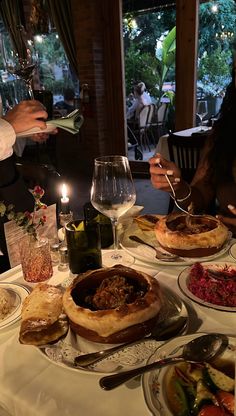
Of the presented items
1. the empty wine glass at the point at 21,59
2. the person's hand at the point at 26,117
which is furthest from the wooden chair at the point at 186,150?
the person's hand at the point at 26,117

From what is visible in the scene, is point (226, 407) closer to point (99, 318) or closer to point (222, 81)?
point (99, 318)

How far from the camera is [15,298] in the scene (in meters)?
0.86

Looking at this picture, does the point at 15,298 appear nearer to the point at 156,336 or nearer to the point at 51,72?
the point at 156,336

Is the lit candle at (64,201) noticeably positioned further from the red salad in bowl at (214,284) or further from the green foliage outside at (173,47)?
the green foliage outside at (173,47)

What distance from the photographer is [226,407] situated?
1.68 ft

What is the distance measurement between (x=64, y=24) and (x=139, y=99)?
1587 mm

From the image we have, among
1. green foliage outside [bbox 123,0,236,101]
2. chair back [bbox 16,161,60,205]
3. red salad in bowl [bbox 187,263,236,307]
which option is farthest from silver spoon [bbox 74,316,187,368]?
green foliage outside [bbox 123,0,236,101]

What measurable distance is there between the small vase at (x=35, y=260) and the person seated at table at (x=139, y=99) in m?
4.70

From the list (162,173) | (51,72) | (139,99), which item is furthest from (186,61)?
(162,173)

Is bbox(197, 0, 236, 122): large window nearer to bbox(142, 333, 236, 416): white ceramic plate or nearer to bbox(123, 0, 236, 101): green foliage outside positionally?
bbox(123, 0, 236, 101): green foliage outside

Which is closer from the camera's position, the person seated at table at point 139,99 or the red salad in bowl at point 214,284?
the red salad in bowl at point 214,284

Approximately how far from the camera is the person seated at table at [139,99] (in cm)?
525

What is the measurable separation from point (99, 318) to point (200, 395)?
209 mm

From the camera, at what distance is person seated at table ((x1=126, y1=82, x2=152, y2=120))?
207 inches
